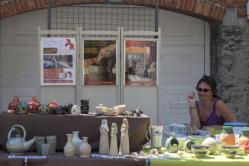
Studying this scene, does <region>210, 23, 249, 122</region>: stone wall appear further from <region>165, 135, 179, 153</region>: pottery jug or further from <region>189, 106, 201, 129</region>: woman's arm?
<region>165, 135, 179, 153</region>: pottery jug

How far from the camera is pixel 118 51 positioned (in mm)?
7395

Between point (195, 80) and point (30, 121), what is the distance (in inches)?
189

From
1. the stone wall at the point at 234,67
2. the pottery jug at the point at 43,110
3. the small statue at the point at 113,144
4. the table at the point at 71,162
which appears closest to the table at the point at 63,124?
the pottery jug at the point at 43,110

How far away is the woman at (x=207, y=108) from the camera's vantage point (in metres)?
6.16

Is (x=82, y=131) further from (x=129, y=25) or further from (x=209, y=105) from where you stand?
(x=129, y=25)

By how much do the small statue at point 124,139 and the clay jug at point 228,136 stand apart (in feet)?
2.96

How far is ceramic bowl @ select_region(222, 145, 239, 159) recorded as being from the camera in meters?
4.76

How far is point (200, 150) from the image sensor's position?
15.6 feet

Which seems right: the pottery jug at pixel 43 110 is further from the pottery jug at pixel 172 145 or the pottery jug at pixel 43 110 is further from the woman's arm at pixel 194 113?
the woman's arm at pixel 194 113

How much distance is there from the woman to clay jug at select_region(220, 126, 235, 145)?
3.38ft

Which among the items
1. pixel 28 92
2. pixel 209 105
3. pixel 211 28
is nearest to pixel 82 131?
pixel 209 105

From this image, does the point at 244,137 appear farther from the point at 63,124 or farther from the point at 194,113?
the point at 63,124

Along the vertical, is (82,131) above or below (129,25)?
below

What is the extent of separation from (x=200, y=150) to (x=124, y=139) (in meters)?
0.66
